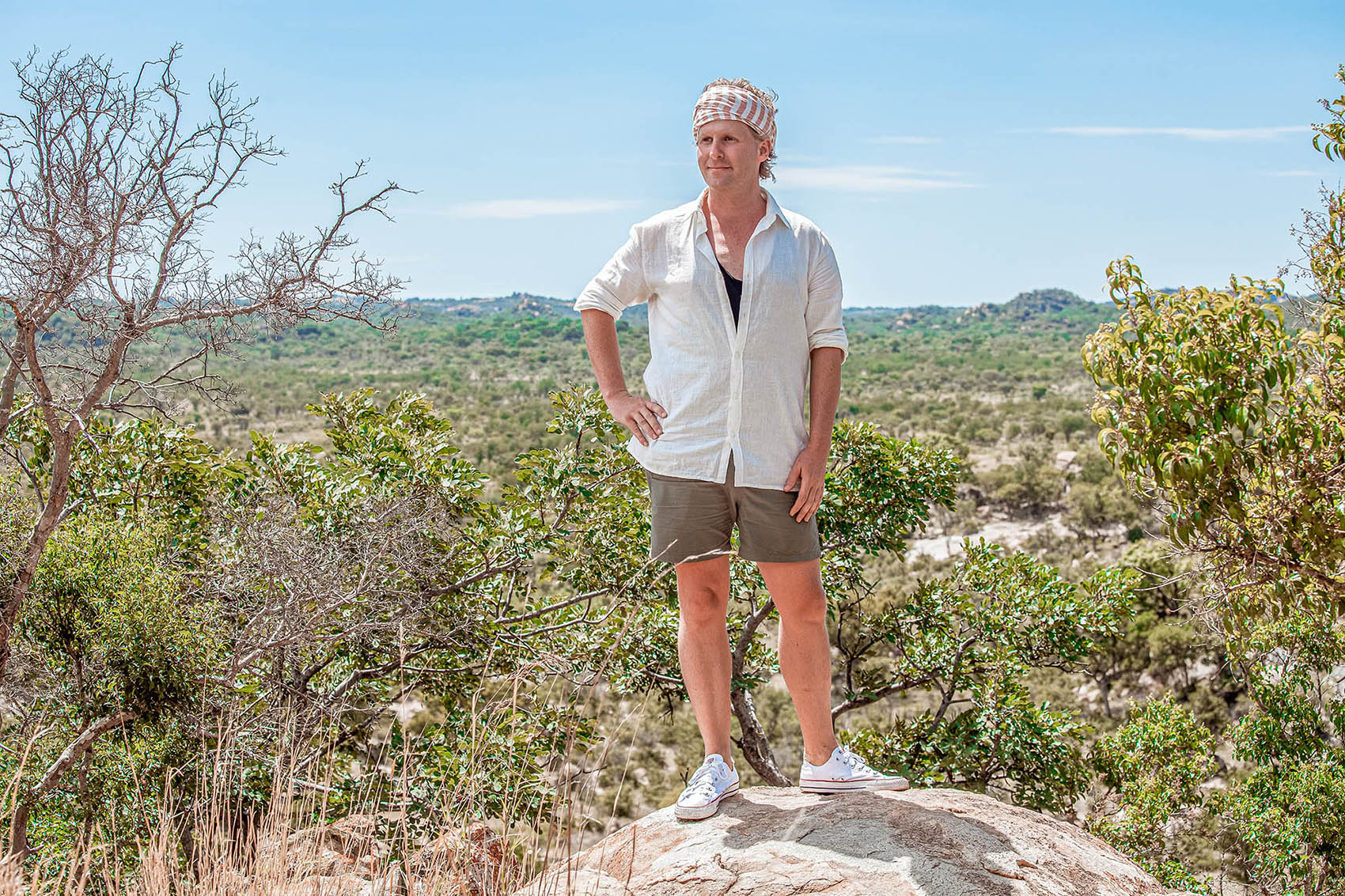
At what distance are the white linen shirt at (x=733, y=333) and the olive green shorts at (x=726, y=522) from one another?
0.04 meters

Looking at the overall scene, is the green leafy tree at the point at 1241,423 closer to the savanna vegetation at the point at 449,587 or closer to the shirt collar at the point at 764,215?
the savanna vegetation at the point at 449,587

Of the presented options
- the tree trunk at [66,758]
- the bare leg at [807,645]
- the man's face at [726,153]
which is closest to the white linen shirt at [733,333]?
the man's face at [726,153]

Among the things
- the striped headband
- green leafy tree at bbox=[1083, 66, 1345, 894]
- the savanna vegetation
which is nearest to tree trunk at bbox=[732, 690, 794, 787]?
the savanna vegetation

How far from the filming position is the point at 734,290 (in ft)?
8.06

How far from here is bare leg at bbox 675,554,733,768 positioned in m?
2.63

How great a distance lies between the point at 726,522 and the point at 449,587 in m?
2.03

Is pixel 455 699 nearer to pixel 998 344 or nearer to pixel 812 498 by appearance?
pixel 812 498

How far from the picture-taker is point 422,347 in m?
82.7

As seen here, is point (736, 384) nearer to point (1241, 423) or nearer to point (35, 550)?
point (1241, 423)

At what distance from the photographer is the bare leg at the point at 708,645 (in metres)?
2.63

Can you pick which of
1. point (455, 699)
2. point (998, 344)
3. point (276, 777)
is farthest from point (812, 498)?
point (998, 344)

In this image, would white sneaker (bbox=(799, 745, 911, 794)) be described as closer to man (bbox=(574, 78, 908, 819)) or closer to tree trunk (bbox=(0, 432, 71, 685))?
man (bbox=(574, 78, 908, 819))

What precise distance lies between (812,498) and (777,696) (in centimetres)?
1390

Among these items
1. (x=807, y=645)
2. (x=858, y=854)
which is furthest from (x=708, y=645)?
(x=858, y=854)
